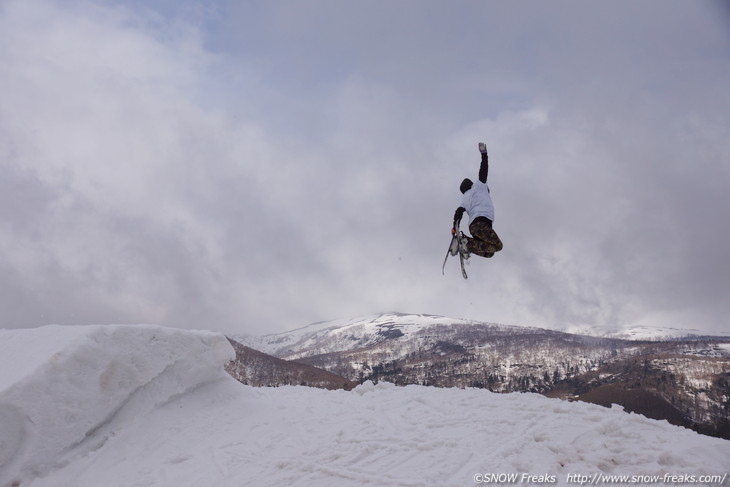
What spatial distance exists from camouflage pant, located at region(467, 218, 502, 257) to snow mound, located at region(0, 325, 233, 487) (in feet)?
26.8

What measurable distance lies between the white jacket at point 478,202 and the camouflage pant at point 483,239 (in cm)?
15

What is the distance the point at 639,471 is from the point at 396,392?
671cm

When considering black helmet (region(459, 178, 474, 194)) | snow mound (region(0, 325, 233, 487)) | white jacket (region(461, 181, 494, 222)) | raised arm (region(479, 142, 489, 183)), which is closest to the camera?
snow mound (region(0, 325, 233, 487))

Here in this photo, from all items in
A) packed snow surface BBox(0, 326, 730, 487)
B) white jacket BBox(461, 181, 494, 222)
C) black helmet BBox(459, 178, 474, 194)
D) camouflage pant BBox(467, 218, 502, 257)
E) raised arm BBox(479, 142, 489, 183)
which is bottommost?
packed snow surface BBox(0, 326, 730, 487)

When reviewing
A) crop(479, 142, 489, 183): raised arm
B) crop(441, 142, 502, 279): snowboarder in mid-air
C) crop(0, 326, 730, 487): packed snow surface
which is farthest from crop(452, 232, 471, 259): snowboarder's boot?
crop(0, 326, 730, 487): packed snow surface

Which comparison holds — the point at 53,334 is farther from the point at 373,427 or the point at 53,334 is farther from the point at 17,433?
the point at 373,427

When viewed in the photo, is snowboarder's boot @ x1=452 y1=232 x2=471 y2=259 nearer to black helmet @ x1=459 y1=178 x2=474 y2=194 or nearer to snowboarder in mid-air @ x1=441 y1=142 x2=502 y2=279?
snowboarder in mid-air @ x1=441 y1=142 x2=502 y2=279

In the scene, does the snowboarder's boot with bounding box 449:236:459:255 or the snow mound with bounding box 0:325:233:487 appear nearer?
the snow mound with bounding box 0:325:233:487

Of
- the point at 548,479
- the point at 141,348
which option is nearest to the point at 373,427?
the point at 548,479

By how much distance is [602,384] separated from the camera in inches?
7293

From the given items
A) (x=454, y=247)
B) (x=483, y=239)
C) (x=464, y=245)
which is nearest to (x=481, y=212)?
(x=483, y=239)

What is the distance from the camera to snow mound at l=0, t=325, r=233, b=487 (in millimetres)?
7938

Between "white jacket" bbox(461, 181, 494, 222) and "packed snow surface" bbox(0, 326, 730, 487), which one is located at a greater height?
"white jacket" bbox(461, 181, 494, 222)

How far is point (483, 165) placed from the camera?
9.34m
